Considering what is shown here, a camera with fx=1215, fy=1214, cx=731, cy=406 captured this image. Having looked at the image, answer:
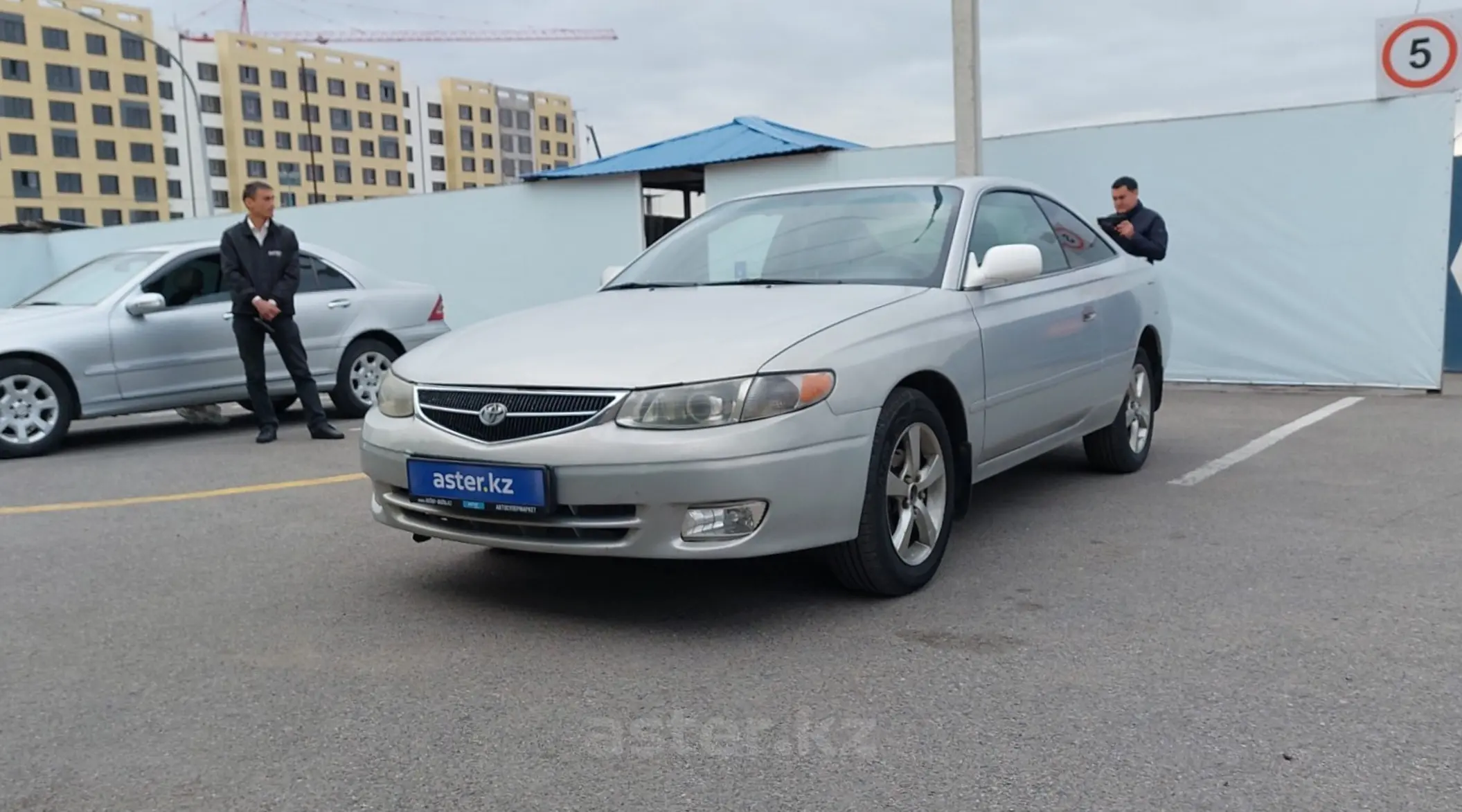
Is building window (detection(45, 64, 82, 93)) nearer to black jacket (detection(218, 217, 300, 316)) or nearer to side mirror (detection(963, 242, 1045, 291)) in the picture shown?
black jacket (detection(218, 217, 300, 316))

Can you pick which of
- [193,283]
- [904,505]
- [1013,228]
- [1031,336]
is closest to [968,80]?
[1013,228]

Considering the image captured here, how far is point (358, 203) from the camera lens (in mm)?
15859

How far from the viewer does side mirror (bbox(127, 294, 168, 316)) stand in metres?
8.32

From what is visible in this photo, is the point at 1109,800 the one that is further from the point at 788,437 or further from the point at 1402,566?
the point at 1402,566

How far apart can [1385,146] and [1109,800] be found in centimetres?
847

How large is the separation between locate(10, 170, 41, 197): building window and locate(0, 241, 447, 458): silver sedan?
75.2 m

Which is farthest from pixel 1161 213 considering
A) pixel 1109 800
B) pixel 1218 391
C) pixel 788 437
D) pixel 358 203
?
pixel 358 203

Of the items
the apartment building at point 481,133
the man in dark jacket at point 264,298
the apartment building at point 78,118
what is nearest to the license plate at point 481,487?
the man in dark jacket at point 264,298

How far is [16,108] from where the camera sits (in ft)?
244

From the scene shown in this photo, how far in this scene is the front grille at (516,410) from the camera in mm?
3547

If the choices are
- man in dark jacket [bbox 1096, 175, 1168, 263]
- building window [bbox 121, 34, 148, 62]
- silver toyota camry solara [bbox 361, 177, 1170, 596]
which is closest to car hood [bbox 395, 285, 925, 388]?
silver toyota camry solara [bbox 361, 177, 1170, 596]

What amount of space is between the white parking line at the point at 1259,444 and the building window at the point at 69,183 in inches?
3206

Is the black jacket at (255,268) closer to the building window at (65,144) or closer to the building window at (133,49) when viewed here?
the building window at (65,144)

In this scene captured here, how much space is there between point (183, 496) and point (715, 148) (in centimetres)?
795
